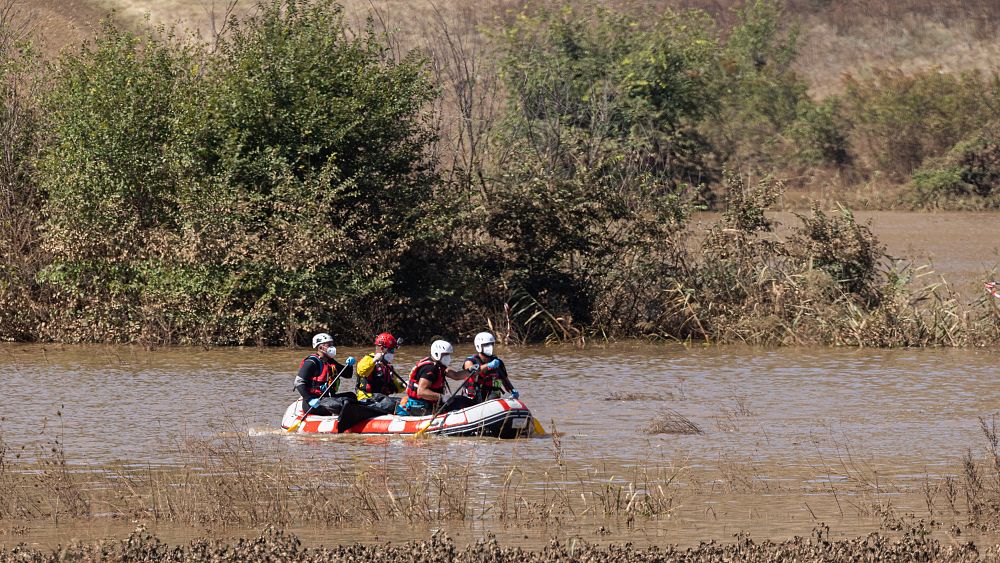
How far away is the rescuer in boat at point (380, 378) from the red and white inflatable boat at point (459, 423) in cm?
41

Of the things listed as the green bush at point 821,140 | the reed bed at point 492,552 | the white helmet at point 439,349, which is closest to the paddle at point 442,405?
the white helmet at point 439,349

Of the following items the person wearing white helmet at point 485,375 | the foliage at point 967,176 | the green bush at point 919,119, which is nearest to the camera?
the person wearing white helmet at point 485,375

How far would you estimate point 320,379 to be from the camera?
17.3 metres

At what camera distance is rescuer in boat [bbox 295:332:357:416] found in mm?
17016

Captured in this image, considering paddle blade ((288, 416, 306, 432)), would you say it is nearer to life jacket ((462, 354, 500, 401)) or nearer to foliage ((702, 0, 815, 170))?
life jacket ((462, 354, 500, 401))

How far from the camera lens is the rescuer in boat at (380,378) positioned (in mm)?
17375

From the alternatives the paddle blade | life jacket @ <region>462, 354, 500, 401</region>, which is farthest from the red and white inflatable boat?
life jacket @ <region>462, 354, 500, 401</region>

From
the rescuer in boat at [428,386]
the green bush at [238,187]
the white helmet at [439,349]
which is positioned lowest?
the rescuer in boat at [428,386]

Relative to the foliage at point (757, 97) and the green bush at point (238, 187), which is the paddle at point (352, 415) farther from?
the foliage at point (757, 97)

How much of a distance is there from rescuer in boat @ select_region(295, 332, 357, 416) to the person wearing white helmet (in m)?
1.46

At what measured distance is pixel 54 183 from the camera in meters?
26.2

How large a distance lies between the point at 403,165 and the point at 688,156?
22241 millimetres

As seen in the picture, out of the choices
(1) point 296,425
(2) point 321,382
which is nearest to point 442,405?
(2) point 321,382

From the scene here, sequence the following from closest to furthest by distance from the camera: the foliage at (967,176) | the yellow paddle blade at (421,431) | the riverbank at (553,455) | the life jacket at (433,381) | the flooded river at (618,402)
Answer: the riverbank at (553,455) → the flooded river at (618,402) → the yellow paddle blade at (421,431) → the life jacket at (433,381) → the foliage at (967,176)
